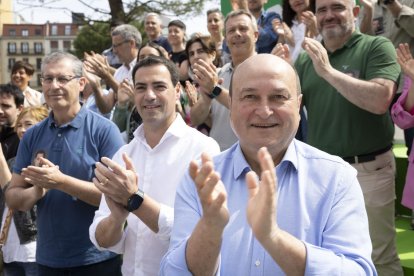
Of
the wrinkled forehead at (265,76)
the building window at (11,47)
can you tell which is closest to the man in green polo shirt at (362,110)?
the wrinkled forehead at (265,76)

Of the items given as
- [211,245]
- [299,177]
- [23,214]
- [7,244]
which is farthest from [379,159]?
[7,244]

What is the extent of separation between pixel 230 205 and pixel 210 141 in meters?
1.13

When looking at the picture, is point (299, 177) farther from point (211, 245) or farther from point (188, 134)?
point (188, 134)

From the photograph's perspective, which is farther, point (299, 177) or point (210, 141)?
point (210, 141)

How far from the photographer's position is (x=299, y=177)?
191cm

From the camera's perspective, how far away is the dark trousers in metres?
3.33

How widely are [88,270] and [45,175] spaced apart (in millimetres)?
679

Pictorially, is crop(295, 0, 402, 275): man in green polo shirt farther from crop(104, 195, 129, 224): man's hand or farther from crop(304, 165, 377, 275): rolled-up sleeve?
crop(304, 165, 377, 275): rolled-up sleeve

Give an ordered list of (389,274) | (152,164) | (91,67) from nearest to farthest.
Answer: (152,164) → (389,274) → (91,67)

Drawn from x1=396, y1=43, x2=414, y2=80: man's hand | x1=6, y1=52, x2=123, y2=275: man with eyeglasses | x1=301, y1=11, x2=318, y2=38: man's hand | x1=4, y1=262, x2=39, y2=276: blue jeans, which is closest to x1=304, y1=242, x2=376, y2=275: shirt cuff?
x1=6, y1=52, x2=123, y2=275: man with eyeglasses

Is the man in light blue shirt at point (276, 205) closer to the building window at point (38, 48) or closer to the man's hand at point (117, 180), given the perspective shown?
the man's hand at point (117, 180)

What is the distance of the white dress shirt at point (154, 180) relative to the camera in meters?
2.87

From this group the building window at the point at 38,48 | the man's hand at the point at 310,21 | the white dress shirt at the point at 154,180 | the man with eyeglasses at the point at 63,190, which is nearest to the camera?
the white dress shirt at the point at 154,180

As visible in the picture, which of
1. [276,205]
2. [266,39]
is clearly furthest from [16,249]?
[266,39]
